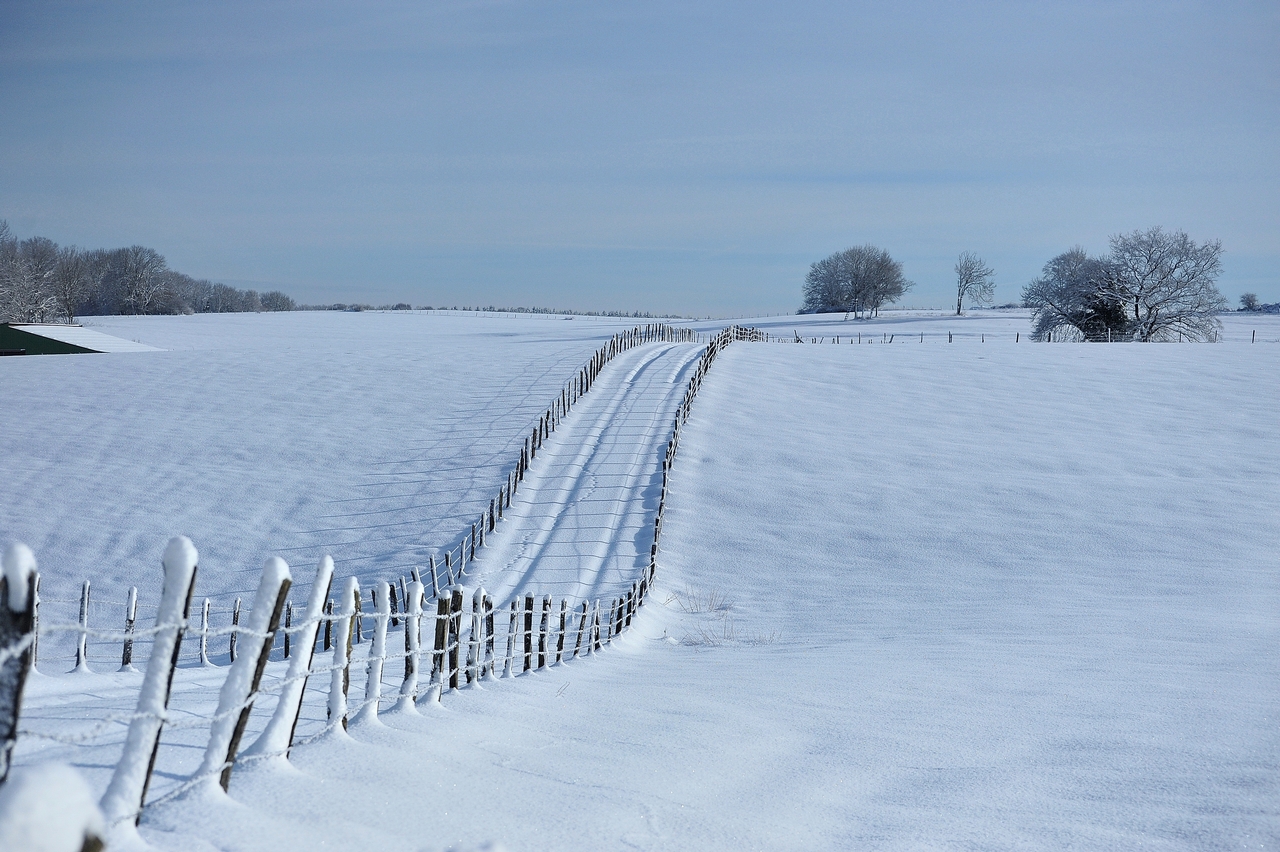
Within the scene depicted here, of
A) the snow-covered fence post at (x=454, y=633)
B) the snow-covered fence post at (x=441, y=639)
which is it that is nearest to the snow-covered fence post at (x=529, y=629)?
the snow-covered fence post at (x=454, y=633)

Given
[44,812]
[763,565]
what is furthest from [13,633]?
[763,565]

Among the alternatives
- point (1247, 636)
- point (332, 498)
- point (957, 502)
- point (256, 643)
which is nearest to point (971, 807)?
point (256, 643)

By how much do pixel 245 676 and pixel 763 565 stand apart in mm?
16927

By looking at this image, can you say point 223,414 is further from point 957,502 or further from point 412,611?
point 412,611

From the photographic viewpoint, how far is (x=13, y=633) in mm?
2344

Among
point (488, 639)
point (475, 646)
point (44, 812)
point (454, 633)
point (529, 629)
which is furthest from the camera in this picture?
point (529, 629)

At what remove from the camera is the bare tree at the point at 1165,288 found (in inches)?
2467

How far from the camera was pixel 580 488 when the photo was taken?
2503 cm

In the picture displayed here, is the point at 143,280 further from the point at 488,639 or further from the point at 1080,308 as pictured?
the point at 488,639

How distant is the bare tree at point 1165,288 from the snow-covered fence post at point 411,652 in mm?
67269

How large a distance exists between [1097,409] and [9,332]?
58896 mm

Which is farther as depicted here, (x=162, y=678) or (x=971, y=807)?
(x=971, y=807)

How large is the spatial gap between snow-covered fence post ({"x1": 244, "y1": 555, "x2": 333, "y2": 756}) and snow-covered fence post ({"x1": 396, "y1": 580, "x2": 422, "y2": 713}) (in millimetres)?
2018

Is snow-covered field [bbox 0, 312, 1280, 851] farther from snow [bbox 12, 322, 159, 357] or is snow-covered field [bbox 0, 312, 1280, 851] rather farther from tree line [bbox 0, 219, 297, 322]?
tree line [bbox 0, 219, 297, 322]
